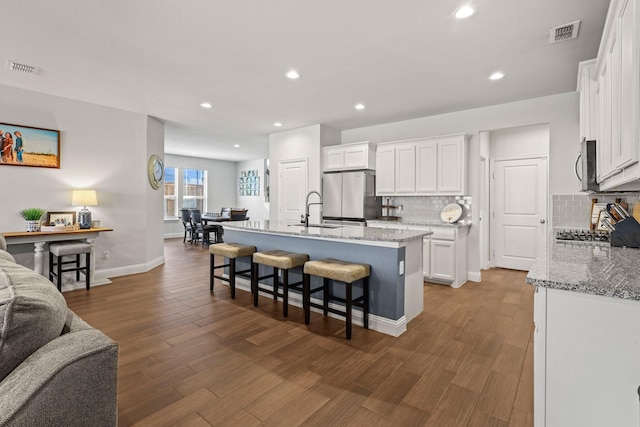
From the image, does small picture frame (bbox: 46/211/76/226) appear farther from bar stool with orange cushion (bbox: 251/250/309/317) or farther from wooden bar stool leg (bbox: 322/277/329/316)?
wooden bar stool leg (bbox: 322/277/329/316)

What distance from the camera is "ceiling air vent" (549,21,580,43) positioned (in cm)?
254

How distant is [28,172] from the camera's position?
4145 mm

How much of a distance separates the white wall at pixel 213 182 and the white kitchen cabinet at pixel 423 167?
284 inches

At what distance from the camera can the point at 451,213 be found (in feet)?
16.4

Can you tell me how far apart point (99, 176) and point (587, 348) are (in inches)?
223

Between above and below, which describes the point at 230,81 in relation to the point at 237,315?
above

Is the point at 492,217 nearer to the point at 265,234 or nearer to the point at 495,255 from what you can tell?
the point at 495,255

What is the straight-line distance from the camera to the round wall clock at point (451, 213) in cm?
492

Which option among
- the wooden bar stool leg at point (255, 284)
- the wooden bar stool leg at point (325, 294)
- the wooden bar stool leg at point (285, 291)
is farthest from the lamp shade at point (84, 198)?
the wooden bar stool leg at point (325, 294)

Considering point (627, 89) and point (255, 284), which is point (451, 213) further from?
point (627, 89)

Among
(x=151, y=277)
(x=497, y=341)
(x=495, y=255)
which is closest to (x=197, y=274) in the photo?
(x=151, y=277)

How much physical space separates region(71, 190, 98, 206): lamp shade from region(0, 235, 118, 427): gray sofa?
4.00 metres

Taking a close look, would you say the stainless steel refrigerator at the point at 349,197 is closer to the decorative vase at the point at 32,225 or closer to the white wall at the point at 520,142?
the white wall at the point at 520,142

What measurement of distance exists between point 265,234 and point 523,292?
136 inches
